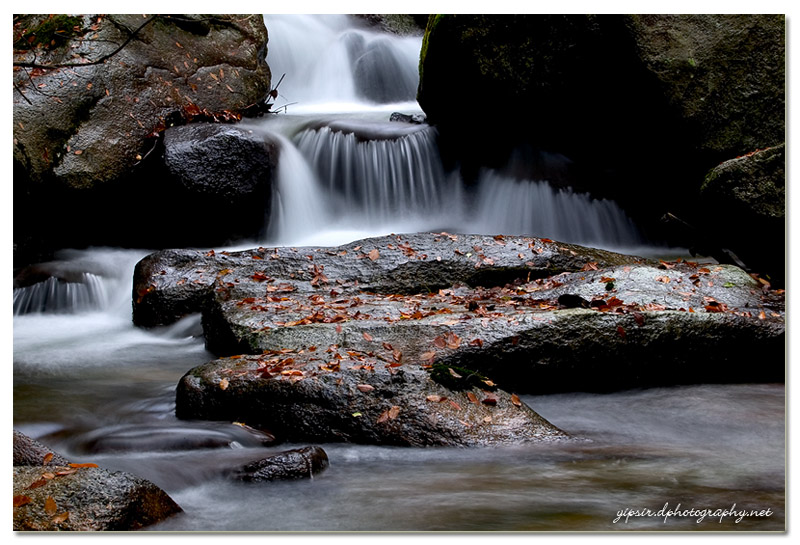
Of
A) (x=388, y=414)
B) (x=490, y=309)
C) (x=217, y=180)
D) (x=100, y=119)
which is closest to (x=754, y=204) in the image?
(x=490, y=309)

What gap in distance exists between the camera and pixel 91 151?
319 inches

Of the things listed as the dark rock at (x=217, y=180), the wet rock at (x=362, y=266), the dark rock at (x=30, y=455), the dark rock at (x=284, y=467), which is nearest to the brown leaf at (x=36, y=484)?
the dark rock at (x=30, y=455)

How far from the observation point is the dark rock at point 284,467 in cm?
292

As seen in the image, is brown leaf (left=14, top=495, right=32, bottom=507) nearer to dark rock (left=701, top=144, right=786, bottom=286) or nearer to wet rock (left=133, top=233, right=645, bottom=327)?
wet rock (left=133, top=233, right=645, bottom=327)

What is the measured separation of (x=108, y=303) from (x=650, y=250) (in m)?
5.56

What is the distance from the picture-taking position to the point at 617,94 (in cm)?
774

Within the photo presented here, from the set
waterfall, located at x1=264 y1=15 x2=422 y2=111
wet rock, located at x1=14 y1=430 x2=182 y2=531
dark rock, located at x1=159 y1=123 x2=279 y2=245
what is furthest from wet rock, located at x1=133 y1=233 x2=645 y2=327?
waterfall, located at x1=264 y1=15 x2=422 y2=111

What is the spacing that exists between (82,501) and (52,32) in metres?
5.77

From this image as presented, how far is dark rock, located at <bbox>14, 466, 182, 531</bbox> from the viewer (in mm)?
2359

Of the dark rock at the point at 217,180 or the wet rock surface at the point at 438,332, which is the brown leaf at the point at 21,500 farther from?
the dark rock at the point at 217,180

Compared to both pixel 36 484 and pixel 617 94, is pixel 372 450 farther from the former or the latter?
pixel 617 94

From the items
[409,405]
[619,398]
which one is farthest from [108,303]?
[619,398]

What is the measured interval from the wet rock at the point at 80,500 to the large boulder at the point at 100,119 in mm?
5648

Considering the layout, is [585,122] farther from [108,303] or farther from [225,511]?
[225,511]
